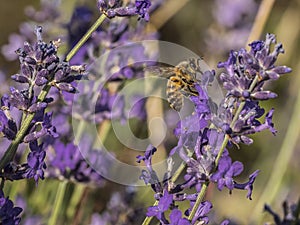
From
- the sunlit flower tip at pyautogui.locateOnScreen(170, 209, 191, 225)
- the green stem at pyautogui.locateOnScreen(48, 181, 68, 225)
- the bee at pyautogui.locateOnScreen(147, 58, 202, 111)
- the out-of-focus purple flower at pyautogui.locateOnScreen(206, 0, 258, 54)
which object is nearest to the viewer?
the sunlit flower tip at pyautogui.locateOnScreen(170, 209, 191, 225)

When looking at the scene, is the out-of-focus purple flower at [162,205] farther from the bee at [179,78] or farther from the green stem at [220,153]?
the bee at [179,78]

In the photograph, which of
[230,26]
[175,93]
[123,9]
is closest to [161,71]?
[175,93]

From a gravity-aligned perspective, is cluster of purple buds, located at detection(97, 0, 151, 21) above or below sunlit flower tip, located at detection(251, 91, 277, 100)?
above

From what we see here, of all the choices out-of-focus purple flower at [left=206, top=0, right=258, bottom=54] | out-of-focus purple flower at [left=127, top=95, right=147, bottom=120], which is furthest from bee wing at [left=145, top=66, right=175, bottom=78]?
out-of-focus purple flower at [left=206, top=0, right=258, bottom=54]

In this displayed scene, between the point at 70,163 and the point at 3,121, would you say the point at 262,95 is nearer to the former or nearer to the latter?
the point at 3,121

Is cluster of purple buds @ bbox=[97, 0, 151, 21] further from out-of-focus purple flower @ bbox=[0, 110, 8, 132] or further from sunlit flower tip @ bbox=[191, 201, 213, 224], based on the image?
sunlit flower tip @ bbox=[191, 201, 213, 224]

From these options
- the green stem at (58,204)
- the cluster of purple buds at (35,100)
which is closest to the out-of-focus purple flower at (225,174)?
the cluster of purple buds at (35,100)
